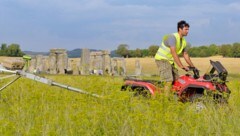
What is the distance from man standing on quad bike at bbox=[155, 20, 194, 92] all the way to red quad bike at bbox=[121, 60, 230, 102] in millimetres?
160

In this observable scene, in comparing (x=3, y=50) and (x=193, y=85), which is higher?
(x=193, y=85)

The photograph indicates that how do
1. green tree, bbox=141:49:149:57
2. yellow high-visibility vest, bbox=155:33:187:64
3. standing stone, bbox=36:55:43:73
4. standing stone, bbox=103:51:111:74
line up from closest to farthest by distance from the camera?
yellow high-visibility vest, bbox=155:33:187:64
standing stone, bbox=103:51:111:74
standing stone, bbox=36:55:43:73
green tree, bbox=141:49:149:57

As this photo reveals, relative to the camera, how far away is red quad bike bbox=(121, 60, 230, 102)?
8.41m

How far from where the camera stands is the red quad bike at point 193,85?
331 inches

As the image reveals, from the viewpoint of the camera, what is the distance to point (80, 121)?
500 cm

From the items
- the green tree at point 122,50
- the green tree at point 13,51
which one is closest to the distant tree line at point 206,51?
the green tree at point 122,50

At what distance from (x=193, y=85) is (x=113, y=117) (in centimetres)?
305

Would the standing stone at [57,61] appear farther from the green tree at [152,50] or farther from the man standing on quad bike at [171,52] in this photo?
the green tree at [152,50]

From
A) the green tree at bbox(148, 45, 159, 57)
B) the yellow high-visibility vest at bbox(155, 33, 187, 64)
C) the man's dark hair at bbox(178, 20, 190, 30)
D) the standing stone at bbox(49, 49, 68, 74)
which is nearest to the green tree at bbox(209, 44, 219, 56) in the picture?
the green tree at bbox(148, 45, 159, 57)

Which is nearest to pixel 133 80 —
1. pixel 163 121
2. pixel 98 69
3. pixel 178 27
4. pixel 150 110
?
pixel 178 27

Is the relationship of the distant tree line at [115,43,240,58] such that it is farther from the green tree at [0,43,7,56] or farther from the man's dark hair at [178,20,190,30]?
the man's dark hair at [178,20,190,30]

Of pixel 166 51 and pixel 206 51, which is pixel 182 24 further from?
pixel 206 51

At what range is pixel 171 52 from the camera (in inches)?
347

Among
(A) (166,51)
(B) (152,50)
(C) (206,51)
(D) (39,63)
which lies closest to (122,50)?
(B) (152,50)
